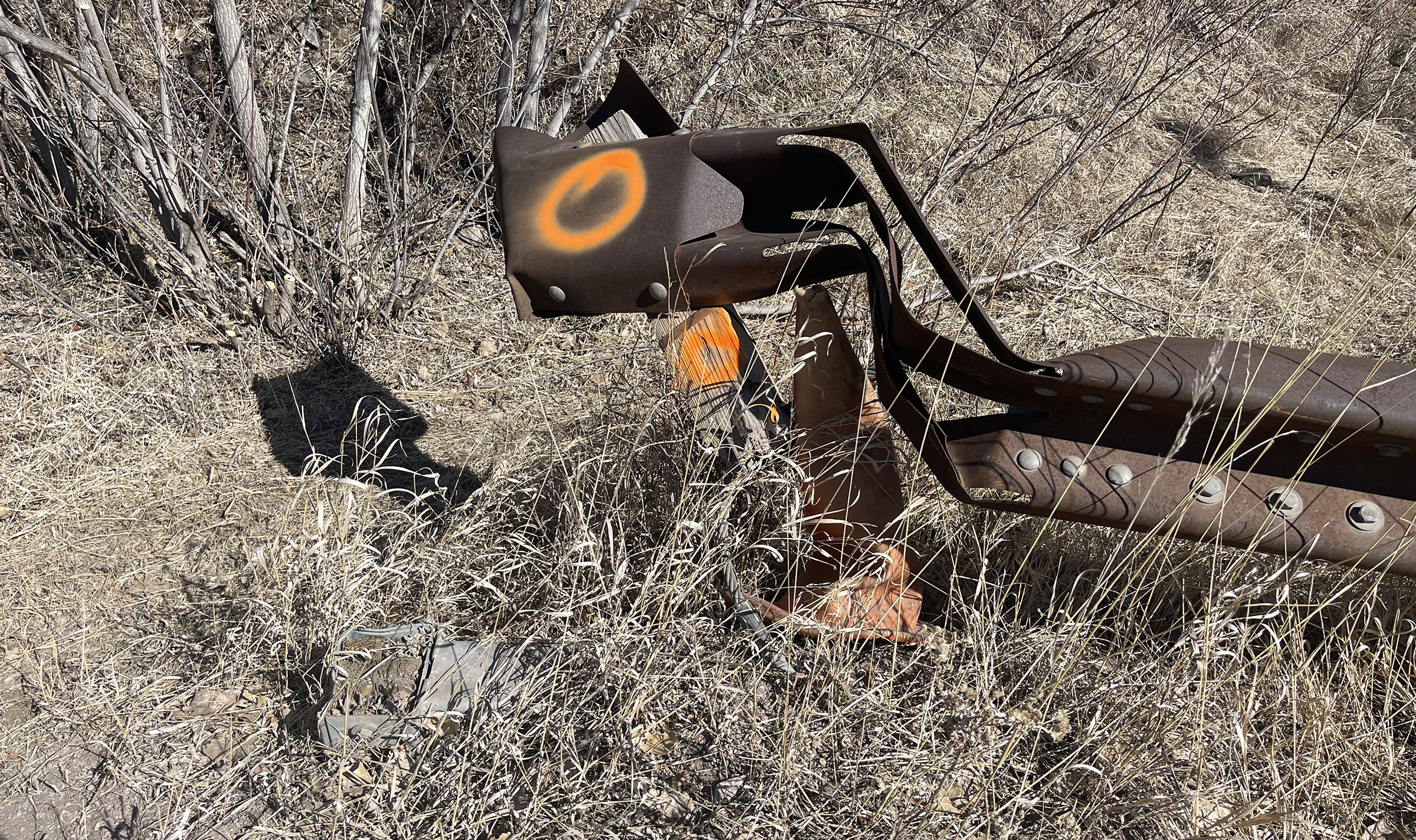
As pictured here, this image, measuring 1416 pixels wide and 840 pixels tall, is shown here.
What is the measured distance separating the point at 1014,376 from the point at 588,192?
1.01 metres

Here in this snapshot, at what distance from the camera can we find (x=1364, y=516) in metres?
1.86

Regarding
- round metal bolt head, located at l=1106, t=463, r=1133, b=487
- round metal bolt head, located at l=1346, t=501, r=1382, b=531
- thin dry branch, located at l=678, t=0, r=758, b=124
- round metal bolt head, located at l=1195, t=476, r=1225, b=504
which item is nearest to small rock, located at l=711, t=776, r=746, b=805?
round metal bolt head, located at l=1106, t=463, r=1133, b=487

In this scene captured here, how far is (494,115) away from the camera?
4.38 metres

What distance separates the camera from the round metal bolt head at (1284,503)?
1863 mm

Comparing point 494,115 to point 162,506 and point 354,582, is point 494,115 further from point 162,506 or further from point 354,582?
point 354,582

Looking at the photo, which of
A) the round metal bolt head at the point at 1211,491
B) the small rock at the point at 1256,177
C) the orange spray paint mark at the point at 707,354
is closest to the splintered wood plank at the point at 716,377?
the orange spray paint mark at the point at 707,354

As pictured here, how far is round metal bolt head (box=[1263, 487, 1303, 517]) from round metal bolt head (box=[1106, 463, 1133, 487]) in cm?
29

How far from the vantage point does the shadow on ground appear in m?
3.18

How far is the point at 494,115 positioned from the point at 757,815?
358cm

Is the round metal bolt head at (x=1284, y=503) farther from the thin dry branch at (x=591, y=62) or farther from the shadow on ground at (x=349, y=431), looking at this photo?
the thin dry branch at (x=591, y=62)

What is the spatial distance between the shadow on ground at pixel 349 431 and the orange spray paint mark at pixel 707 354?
1.20m

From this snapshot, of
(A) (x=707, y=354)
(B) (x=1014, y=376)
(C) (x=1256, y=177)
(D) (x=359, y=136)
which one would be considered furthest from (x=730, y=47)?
(C) (x=1256, y=177)

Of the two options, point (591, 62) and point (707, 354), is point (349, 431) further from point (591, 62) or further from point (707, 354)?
point (591, 62)

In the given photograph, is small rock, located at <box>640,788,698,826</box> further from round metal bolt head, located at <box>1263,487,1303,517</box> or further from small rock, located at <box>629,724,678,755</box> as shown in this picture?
round metal bolt head, located at <box>1263,487,1303,517</box>
